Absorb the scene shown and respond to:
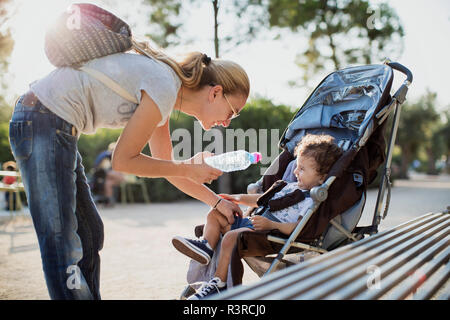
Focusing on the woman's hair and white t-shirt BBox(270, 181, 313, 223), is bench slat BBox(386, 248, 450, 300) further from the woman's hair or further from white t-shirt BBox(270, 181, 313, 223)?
the woman's hair

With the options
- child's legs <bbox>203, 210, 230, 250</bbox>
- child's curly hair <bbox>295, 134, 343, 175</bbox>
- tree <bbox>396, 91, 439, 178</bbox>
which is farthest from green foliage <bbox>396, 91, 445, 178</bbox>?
child's legs <bbox>203, 210, 230, 250</bbox>

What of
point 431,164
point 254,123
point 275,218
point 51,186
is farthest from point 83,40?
point 431,164

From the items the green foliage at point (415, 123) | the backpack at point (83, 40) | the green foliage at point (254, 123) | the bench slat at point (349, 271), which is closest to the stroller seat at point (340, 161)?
the bench slat at point (349, 271)

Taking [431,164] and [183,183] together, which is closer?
[183,183]

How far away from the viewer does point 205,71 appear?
2.11 meters

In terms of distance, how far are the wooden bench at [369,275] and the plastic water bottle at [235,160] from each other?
879 millimetres

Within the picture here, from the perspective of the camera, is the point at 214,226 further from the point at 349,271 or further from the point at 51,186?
the point at 349,271

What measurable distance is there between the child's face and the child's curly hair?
2 cm

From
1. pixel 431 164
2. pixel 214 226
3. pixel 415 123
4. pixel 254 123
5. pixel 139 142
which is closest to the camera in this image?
pixel 139 142

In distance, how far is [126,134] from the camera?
1.71 meters

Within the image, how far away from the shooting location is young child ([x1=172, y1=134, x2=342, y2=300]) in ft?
7.84

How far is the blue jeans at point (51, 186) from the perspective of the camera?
1.74m

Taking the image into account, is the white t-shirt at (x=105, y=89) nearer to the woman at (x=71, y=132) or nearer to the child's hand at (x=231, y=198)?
the woman at (x=71, y=132)

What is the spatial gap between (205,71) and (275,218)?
111cm
